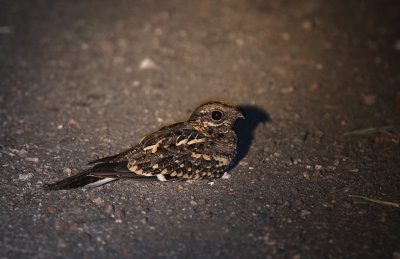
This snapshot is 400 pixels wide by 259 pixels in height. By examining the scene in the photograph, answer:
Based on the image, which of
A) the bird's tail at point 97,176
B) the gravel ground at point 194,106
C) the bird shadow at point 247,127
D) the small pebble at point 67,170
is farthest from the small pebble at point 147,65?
the bird's tail at point 97,176

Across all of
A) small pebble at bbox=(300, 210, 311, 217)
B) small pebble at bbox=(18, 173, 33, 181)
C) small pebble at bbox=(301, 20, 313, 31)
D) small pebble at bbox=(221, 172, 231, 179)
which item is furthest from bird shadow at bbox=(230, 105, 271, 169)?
small pebble at bbox=(301, 20, 313, 31)

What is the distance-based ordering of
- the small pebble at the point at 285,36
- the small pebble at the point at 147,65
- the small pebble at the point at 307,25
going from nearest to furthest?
1. the small pebble at the point at 147,65
2. the small pebble at the point at 285,36
3. the small pebble at the point at 307,25

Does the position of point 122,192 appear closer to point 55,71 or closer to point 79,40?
point 55,71

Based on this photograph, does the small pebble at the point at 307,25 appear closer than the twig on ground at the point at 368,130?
No

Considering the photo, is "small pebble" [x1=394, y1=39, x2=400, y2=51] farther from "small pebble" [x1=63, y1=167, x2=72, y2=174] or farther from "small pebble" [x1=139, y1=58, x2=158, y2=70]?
"small pebble" [x1=63, y1=167, x2=72, y2=174]

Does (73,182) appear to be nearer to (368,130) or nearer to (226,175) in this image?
(226,175)

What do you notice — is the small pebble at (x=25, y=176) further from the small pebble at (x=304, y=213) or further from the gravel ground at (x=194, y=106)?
the small pebble at (x=304, y=213)

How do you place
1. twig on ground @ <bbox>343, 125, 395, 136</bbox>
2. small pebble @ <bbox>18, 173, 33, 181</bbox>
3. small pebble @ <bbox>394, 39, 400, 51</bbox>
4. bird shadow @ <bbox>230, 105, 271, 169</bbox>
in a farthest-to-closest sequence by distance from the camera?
small pebble @ <bbox>394, 39, 400, 51</bbox> → twig on ground @ <bbox>343, 125, 395, 136</bbox> → bird shadow @ <bbox>230, 105, 271, 169</bbox> → small pebble @ <bbox>18, 173, 33, 181</bbox>
